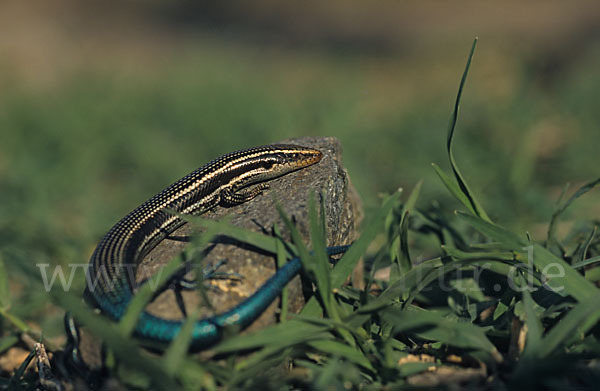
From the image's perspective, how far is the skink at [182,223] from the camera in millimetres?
2172

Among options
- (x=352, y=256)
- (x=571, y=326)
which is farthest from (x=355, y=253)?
(x=571, y=326)

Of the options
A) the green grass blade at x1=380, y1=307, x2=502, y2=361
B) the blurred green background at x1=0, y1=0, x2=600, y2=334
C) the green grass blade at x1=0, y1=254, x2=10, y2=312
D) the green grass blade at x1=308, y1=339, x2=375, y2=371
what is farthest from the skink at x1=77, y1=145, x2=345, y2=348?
the blurred green background at x1=0, y1=0, x2=600, y2=334

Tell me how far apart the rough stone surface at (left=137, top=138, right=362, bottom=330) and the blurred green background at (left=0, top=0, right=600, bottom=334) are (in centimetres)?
157

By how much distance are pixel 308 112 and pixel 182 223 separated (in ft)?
19.0

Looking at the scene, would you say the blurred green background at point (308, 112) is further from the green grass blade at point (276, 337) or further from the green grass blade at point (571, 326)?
Answer: the green grass blade at point (571, 326)

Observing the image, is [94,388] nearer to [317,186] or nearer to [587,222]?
[317,186]

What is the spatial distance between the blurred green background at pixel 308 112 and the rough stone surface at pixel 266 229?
5.17ft

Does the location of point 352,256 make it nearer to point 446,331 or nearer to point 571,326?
point 446,331

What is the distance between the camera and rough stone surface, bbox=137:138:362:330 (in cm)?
238

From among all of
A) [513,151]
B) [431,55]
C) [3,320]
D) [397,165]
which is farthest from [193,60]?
[3,320]

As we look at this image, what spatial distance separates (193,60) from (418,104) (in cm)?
611

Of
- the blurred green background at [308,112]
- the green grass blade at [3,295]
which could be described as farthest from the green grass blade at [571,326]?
the green grass blade at [3,295]

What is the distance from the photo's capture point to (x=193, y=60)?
1348cm

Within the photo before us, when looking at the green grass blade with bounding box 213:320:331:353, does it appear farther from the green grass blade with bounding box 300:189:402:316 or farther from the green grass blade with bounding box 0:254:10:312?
the green grass blade with bounding box 0:254:10:312
